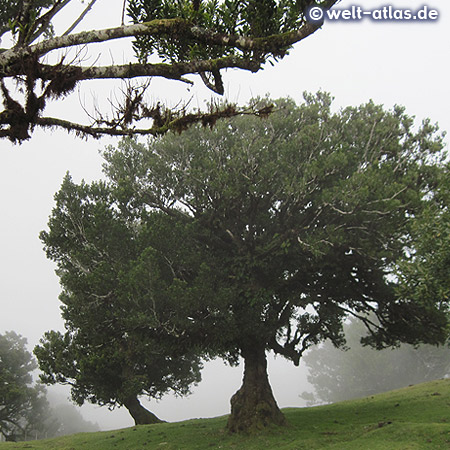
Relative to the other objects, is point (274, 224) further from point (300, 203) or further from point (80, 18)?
point (80, 18)

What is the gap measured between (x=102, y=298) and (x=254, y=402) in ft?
33.5

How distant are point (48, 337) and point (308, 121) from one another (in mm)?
21659

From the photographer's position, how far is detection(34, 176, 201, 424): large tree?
19219mm

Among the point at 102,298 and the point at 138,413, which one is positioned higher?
the point at 102,298

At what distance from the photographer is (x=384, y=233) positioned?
1947 cm

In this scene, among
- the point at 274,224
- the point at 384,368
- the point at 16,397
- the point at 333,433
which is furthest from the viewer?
the point at 384,368

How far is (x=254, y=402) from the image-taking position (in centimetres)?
2116

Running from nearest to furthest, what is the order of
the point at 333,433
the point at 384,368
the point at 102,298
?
the point at 333,433
the point at 102,298
the point at 384,368

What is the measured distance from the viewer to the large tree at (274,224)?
1941cm

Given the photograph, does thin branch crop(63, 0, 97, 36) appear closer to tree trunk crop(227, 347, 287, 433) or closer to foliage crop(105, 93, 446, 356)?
foliage crop(105, 93, 446, 356)

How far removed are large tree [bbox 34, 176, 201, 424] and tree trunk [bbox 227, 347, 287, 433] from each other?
157 inches

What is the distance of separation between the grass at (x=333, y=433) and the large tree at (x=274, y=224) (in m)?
1.78

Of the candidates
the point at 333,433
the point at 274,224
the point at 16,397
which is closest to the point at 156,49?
the point at 274,224

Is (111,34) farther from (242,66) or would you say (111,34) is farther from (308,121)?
(308,121)
